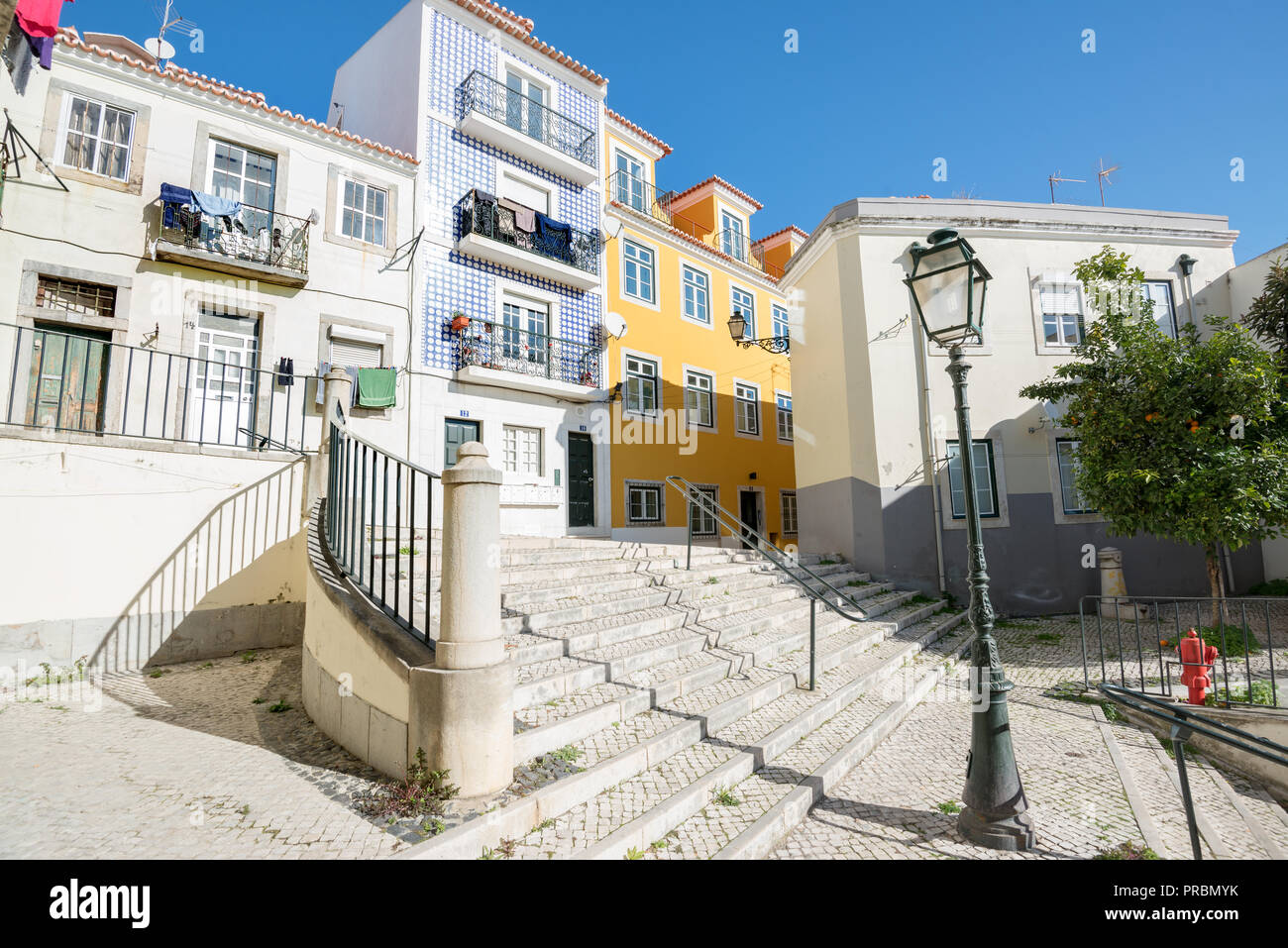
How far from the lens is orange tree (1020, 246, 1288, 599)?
7645mm

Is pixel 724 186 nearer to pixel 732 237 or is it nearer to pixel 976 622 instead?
pixel 732 237

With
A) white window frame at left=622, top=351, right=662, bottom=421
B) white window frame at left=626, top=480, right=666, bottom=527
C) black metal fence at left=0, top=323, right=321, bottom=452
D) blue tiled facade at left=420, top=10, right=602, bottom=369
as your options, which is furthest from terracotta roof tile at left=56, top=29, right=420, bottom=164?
white window frame at left=626, top=480, right=666, bottom=527

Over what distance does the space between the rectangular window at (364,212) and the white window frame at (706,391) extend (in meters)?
8.73

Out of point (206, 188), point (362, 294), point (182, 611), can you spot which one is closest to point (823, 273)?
point (362, 294)

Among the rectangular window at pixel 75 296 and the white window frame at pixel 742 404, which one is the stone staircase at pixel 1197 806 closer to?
the rectangular window at pixel 75 296

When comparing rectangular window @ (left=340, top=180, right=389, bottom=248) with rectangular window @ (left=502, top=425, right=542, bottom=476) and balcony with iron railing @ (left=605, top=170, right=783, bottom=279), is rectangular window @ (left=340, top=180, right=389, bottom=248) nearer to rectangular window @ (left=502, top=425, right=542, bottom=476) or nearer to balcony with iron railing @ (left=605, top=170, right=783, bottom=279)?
rectangular window @ (left=502, top=425, right=542, bottom=476)

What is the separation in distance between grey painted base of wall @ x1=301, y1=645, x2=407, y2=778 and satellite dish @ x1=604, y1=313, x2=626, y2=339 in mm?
11844

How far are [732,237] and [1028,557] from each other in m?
13.8

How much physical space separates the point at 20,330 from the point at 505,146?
9.78 m

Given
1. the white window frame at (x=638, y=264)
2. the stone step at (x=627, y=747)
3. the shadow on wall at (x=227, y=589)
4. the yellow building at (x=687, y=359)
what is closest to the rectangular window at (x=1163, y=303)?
the yellow building at (x=687, y=359)

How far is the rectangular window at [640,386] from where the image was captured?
15844 millimetres

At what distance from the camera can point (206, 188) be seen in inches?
393

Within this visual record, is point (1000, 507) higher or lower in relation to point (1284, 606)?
higher
